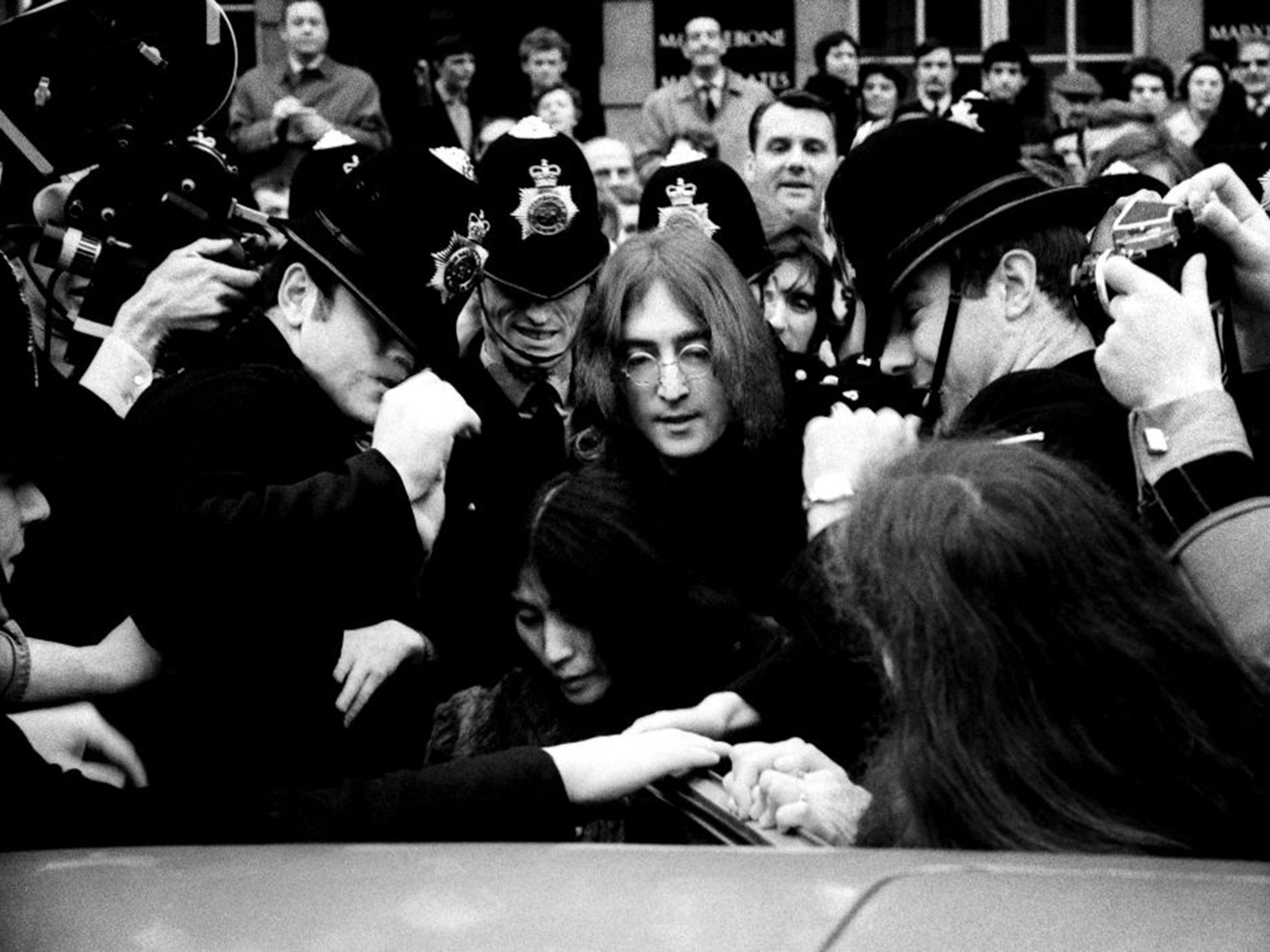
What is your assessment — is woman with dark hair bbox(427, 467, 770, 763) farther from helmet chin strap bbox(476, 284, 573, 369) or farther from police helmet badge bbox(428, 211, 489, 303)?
helmet chin strap bbox(476, 284, 573, 369)

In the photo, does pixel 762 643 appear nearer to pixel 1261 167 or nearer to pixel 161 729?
pixel 161 729

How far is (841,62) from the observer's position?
526 inches

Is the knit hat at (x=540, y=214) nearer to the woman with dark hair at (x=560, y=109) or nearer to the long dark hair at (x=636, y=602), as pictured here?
the long dark hair at (x=636, y=602)

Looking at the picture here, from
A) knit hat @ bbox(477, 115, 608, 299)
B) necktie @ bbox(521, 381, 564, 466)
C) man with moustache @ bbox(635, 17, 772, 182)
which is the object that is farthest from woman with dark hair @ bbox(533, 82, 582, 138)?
necktie @ bbox(521, 381, 564, 466)

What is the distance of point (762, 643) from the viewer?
3910 millimetres

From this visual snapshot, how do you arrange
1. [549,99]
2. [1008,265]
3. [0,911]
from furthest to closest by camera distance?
[549,99], [1008,265], [0,911]

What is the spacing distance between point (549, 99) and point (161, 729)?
8583 millimetres

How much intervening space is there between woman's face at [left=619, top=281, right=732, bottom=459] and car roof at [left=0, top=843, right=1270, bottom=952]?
2501 millimetres

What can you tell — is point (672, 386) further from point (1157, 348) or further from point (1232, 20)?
point (1232, 20)

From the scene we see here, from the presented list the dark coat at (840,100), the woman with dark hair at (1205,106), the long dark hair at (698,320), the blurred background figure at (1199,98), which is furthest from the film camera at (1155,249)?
the blurred background figure at (1199,98)

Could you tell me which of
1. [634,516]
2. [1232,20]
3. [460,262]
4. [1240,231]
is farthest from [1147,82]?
[1240,231]

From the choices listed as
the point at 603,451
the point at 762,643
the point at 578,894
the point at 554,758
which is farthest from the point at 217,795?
the point at 603,451

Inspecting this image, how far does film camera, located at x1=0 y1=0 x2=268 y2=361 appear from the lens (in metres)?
3.92

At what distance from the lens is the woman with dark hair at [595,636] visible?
392 centimetres
